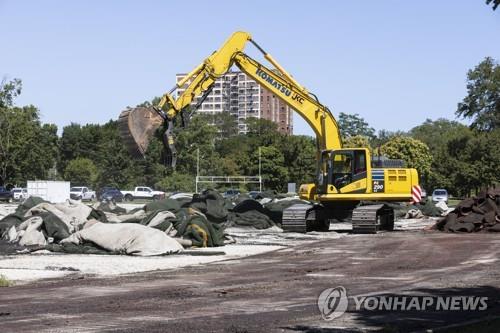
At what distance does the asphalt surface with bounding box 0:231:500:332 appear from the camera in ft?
38.0

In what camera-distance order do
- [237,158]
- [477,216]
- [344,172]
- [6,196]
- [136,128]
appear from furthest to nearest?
[237,158] < [6,196] < [344,172] < [477,216] < [136,128]

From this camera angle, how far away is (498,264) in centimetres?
2077

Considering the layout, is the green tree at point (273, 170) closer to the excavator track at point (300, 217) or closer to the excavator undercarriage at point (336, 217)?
the excavator undercarriage at point (336, 217)

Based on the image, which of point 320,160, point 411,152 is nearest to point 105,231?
point 320,160

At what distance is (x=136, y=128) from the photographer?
32000 mm

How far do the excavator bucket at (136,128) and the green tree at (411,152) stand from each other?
105 metres

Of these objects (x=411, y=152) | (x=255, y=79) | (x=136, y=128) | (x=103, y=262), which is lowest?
Answer: (x=103, y=262)

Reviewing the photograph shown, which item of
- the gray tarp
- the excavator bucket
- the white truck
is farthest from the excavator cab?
the white truck

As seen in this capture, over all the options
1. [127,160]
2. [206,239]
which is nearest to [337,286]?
[206,239]

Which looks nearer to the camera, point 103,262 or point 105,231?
point 103,262

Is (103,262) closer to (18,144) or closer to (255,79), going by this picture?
(255,79)

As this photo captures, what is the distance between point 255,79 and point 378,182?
22.5 feet

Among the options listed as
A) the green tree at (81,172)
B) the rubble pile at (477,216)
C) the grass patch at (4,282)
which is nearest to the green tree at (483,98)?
the green tree at (81,172)

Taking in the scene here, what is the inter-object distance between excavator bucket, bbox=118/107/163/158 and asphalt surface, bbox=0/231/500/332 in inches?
365
